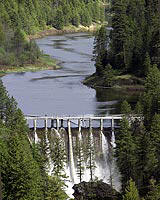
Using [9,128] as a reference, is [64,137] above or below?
below

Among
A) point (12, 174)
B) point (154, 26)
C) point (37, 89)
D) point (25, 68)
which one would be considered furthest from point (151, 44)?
point (12, 174)

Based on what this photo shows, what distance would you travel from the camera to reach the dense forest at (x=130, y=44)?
101m

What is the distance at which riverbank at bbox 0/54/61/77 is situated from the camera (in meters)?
124

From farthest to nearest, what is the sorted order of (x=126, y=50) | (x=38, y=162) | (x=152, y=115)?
(x=126, y=50)
(x=152, y=115)
(x=38, y=162)

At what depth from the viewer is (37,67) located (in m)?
128

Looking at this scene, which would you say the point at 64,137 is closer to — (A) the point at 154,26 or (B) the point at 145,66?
(B) the point at 145,66

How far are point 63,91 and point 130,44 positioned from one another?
58.0 feet

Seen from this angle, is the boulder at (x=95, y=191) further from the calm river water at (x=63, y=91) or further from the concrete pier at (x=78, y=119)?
the calm river water at (x=63, y=91)

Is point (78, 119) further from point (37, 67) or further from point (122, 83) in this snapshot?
point (37, 67)

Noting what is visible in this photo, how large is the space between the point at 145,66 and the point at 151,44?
629 cm

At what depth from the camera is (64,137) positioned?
210ft

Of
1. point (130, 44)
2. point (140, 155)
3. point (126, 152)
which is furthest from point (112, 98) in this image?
point (140, 155)

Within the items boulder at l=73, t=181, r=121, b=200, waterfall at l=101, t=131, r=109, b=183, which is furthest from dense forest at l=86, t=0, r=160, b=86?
boulder at l=73, t=181, r=121, b=200

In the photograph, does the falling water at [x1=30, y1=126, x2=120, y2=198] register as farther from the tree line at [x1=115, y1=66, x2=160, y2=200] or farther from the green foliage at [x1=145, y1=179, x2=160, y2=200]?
the green foliage at [x1=145, y1=179, x2=160, y2=200]
